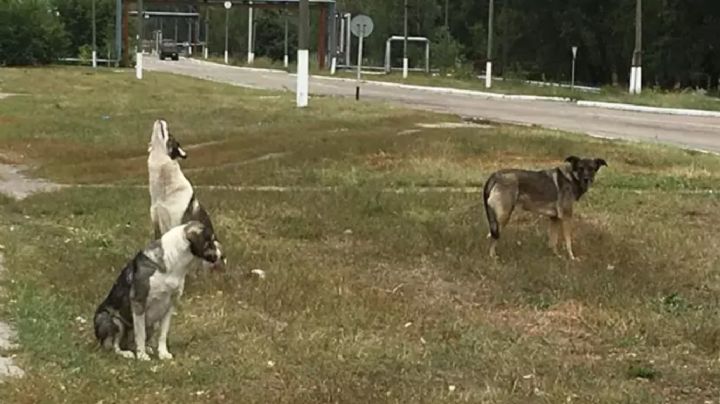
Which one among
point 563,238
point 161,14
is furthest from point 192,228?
point 161,14

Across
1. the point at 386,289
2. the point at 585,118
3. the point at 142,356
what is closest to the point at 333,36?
the point at 585,118

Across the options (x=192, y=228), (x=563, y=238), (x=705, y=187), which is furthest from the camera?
(x=705, y=187)

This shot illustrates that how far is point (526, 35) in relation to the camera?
7150cm

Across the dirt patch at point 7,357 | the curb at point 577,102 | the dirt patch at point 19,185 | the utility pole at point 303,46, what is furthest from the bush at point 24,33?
the dirt patch at point 7,357

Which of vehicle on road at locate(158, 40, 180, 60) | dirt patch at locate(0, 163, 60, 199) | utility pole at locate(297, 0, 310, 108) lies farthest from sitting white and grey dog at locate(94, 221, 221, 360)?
vehicle on road at locate(158, 40, 180, 60)

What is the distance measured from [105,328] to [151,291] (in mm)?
396

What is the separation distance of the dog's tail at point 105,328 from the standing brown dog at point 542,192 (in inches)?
178

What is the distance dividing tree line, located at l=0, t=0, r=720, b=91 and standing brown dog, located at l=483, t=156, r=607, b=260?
47.8 m

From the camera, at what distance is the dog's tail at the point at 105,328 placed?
7.36m

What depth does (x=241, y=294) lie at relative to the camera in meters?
9.27

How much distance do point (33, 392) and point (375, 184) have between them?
33.5 ft

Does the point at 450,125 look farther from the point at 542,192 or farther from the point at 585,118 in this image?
the point at 542,192

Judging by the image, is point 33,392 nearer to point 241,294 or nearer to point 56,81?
point 241,294

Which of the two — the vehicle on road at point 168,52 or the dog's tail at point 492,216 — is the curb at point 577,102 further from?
the vehicle on road at point 168,52
